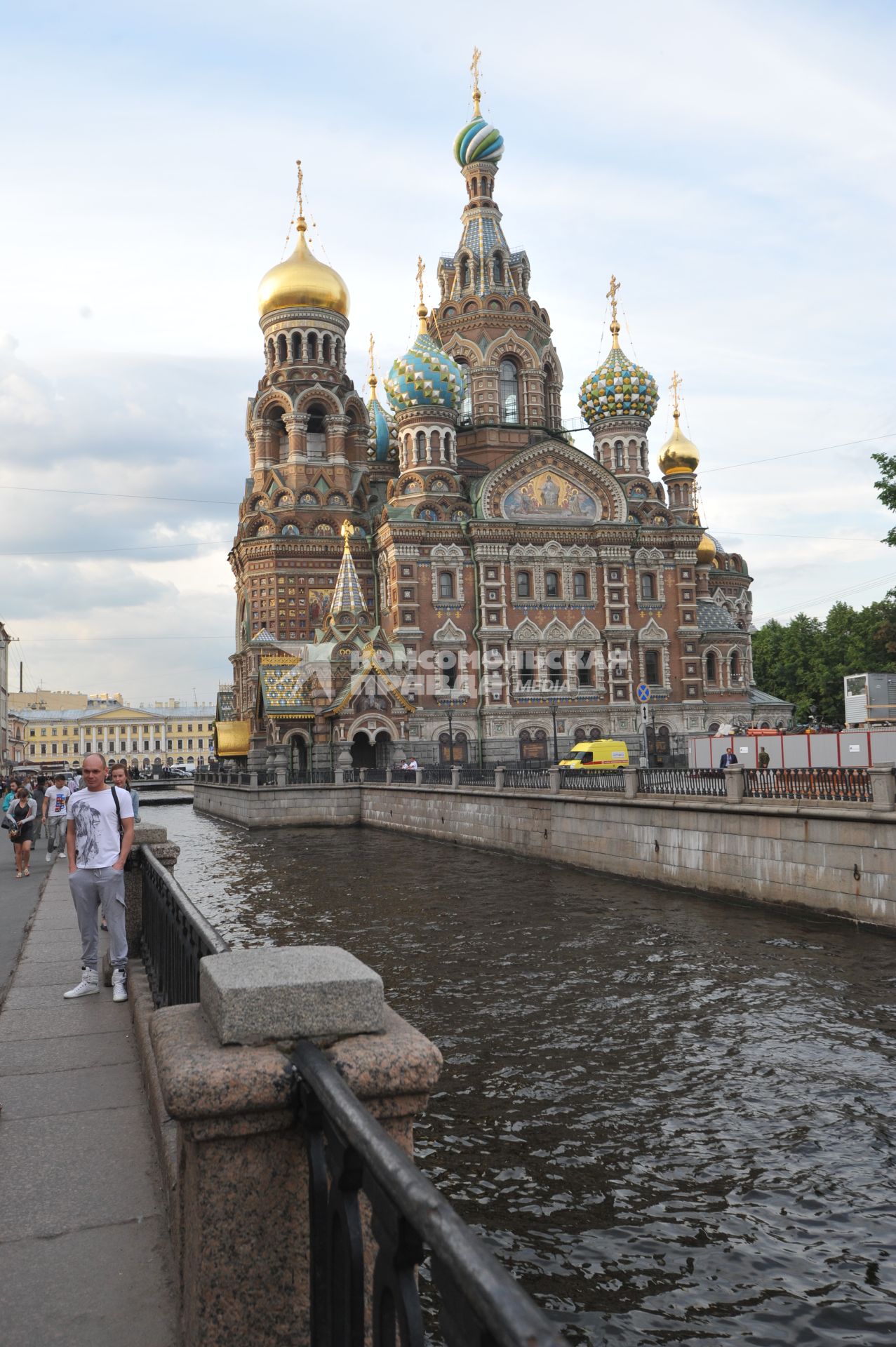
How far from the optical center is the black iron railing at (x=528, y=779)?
87.3ft

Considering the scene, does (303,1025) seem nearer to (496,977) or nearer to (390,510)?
(496,977)

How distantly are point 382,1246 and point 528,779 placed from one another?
25.4 m

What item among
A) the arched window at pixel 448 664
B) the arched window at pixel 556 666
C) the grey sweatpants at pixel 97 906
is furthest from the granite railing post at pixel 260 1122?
the arched window at pixel 556 666

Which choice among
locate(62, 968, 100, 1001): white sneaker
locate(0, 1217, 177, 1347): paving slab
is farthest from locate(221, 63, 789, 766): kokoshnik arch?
locate(0, 1217, 177, 1347): paving slab

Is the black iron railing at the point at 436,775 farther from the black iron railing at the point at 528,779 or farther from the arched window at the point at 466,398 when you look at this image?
the arched window at the point at 466,398

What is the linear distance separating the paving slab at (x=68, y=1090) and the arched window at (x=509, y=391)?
51.3 metres

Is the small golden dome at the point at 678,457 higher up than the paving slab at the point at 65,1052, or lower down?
higher up

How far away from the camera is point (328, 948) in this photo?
3.63 metres

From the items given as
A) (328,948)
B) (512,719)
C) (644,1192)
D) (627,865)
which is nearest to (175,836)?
(512,719)

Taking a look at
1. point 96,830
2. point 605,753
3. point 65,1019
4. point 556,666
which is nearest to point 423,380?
point 556,666

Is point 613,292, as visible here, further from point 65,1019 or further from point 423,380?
point 65,1019

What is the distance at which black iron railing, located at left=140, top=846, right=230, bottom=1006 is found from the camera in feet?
17.4

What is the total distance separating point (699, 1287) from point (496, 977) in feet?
22.8

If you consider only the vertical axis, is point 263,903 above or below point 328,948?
below
